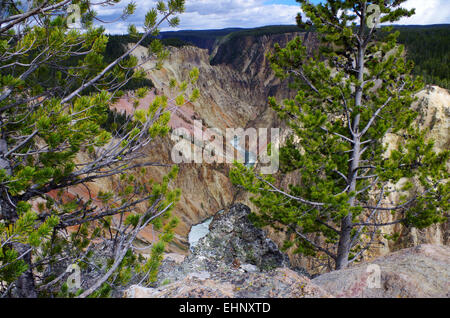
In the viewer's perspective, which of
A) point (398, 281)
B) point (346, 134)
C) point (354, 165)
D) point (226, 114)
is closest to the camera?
point (398, 281)

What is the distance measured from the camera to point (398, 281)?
11.4 ft

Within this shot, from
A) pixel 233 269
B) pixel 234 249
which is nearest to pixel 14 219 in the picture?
pixel 233 269

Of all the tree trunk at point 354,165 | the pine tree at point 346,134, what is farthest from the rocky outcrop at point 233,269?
the tree trunk at point 354,165

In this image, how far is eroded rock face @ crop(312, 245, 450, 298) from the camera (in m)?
3.32

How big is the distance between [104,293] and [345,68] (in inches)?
268

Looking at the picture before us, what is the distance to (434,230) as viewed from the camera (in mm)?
14898

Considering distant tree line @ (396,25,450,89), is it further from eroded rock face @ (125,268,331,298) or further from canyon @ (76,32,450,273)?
eroded rock face @ (125,268,331,298)

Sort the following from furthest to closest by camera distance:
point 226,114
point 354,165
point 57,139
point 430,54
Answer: point 226,114 → point 430,54 → point 354,165 → point 57,139

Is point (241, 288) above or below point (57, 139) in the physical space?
below

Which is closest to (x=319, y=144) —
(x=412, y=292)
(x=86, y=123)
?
(x=412, y=292)

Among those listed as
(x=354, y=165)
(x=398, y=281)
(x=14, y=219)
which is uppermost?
(x=14, y=219)

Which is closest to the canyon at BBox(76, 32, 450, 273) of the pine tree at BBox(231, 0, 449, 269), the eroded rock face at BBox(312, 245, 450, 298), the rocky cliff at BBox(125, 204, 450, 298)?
the rocky cliff at BBox(125, 204, 450, 298)

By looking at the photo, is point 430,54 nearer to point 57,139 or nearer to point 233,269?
point 233,269

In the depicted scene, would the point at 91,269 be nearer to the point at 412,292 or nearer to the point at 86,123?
the point at 86,123
